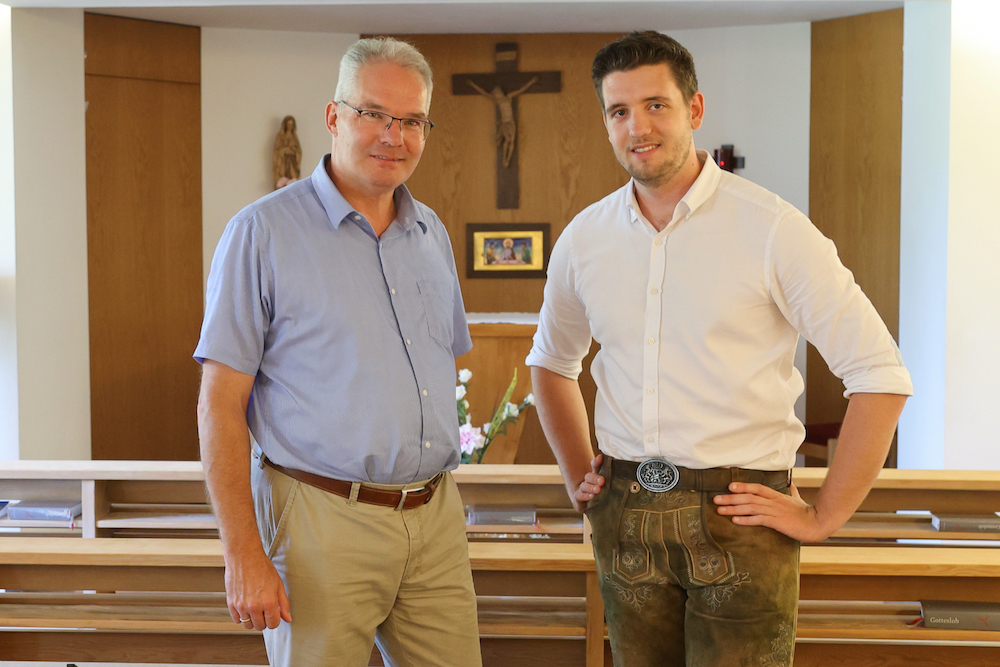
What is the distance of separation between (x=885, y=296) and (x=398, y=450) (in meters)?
4.87

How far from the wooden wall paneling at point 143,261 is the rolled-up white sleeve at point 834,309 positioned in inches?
198

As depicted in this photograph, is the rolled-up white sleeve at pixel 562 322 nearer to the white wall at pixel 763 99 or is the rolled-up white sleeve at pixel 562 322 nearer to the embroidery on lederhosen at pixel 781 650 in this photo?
the embroidery on lederhosen at pixel 781 650

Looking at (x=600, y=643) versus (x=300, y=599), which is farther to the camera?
(x=600, y=643)

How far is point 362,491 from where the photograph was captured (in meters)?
1.42

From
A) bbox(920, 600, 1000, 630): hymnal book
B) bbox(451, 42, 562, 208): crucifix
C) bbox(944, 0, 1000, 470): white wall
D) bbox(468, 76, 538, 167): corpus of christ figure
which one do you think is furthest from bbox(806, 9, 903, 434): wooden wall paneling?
bbox(920, 600, 1000, 630): hymnal book

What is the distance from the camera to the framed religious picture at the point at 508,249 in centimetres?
629

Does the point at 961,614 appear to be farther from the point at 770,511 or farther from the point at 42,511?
the point at 42,511

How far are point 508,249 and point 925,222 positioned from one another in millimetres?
2800

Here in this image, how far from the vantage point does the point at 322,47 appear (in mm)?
6152

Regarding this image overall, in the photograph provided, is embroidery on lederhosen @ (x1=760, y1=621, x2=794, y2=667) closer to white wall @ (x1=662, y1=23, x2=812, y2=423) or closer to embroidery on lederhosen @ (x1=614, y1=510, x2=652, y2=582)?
embroidery on lederhosen @ (x1=614, y1=510, x2=652, y2=582)

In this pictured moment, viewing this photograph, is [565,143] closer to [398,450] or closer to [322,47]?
[322,47]

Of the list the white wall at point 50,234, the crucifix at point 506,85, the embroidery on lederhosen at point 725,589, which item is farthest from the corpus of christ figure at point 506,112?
the embroidery on lederhosen at point 725,589

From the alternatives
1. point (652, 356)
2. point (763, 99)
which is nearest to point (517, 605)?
point (652, 356)

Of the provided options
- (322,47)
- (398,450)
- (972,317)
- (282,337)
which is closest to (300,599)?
(398,450)
